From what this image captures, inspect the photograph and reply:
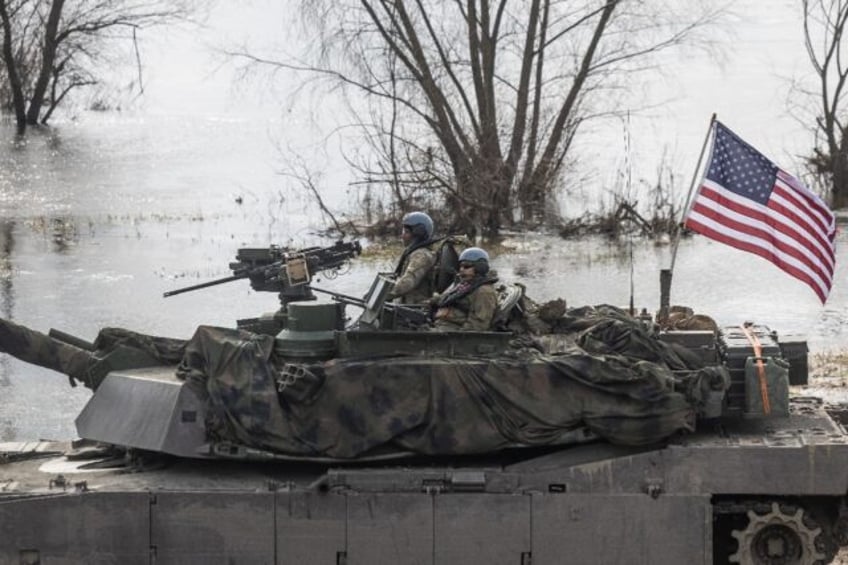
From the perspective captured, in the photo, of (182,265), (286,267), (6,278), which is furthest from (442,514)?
(182,265)

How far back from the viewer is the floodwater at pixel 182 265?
26.4m

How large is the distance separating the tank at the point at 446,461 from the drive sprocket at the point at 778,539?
16mm

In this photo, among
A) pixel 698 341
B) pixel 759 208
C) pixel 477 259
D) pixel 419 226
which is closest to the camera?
pixel 698 341

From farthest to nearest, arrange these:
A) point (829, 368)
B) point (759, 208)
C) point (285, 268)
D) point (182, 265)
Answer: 1. point (182, 265)
2. point (829, 368)
3. point (759, 208)
4. point (285, 268)

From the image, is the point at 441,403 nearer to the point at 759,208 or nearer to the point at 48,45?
the point at 759,208

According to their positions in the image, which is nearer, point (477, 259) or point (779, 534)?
point (779, 534)

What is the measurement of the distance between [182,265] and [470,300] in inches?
698

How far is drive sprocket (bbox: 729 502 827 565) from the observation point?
1390cm

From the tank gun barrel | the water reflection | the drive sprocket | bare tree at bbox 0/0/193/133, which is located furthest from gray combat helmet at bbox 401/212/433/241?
bare tree at bbox 0/0/193/133

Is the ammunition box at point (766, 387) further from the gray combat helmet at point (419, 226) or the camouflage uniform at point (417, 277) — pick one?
the gray combat helmet at point (419, 226)

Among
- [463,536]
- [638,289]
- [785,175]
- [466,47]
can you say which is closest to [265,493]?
[463,536]

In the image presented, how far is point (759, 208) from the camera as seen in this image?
17.1 meters

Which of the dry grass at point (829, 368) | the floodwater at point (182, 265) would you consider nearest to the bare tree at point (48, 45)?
the floodwater at point (182, 265)

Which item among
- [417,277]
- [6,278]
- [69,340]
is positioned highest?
[417,277]
